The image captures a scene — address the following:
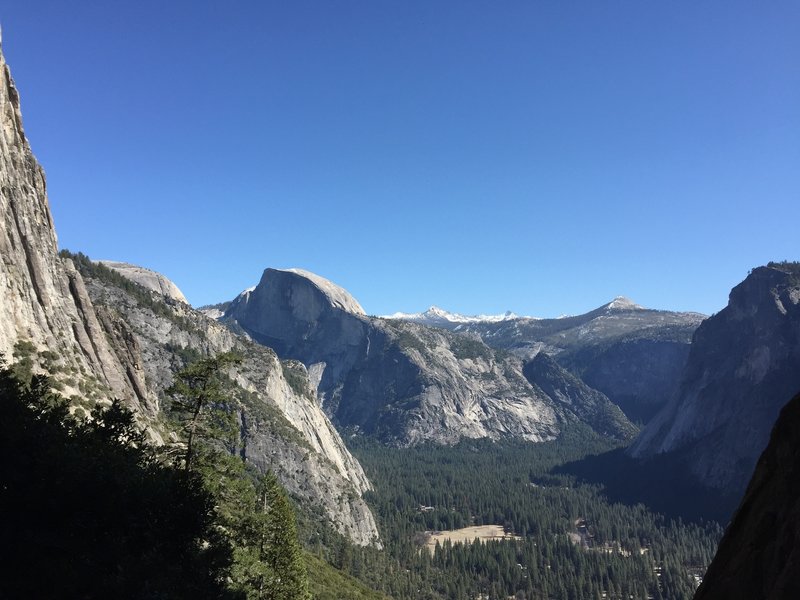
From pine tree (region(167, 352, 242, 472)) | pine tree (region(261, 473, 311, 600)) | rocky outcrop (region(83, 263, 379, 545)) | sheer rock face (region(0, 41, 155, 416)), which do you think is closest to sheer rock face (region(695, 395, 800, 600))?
pine tree (region(167, 352, 242, 472))

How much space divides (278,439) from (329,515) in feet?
88.3

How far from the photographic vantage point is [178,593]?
697 inches

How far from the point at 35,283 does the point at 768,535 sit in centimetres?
6882

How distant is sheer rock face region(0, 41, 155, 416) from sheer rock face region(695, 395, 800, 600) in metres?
56.2

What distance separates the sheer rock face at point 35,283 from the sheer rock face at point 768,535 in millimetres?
56174

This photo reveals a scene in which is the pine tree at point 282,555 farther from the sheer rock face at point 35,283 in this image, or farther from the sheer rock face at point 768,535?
the sheer rock face at point 35,283

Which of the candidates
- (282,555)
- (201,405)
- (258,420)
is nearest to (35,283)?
(201,405)

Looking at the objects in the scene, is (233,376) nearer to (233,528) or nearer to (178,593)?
(233,528)

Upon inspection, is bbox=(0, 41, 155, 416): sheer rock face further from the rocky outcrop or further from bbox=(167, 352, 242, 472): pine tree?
the rocky outcrop

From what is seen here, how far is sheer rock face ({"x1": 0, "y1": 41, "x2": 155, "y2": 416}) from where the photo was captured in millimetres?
53781

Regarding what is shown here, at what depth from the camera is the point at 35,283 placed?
Answer: 59.1m

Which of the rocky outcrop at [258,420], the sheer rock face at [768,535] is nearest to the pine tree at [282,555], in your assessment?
the sheer rock face at [768,535]

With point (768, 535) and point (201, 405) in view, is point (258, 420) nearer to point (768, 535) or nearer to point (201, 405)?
point (201, 405)

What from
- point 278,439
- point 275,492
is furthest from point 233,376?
point 275,492
